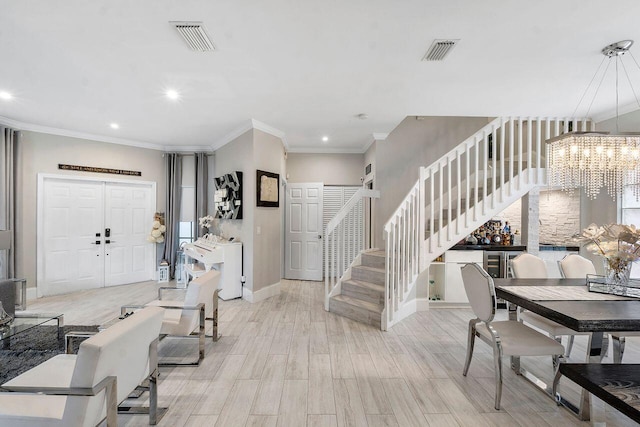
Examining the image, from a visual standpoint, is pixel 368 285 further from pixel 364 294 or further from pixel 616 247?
pixel 616 247

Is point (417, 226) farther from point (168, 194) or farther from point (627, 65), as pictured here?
point (168, 194)

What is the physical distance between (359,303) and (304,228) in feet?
8.43

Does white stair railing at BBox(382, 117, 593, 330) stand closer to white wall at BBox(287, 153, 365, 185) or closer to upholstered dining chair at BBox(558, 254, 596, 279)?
upholstered dining chair at BBox(558, 254, 596, 279)

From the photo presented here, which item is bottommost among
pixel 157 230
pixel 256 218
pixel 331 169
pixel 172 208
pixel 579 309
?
pixel 579 309

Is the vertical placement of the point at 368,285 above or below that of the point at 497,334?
below

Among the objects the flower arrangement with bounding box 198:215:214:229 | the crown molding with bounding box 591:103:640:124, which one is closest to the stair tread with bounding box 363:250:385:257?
the flower arrangement with bounding box 198:215:214:229

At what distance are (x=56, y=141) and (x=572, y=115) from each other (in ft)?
→ 26.6

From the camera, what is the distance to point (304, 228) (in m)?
6.30

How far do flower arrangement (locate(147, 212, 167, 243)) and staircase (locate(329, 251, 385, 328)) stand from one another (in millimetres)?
3812

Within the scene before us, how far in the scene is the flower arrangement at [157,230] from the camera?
5953 millimetres

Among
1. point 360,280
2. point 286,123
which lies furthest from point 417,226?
point 286,123

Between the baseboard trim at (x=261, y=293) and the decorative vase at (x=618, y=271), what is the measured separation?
4.16m

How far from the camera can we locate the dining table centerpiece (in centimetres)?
236

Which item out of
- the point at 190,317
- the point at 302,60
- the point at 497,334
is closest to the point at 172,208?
the point at 190,317
